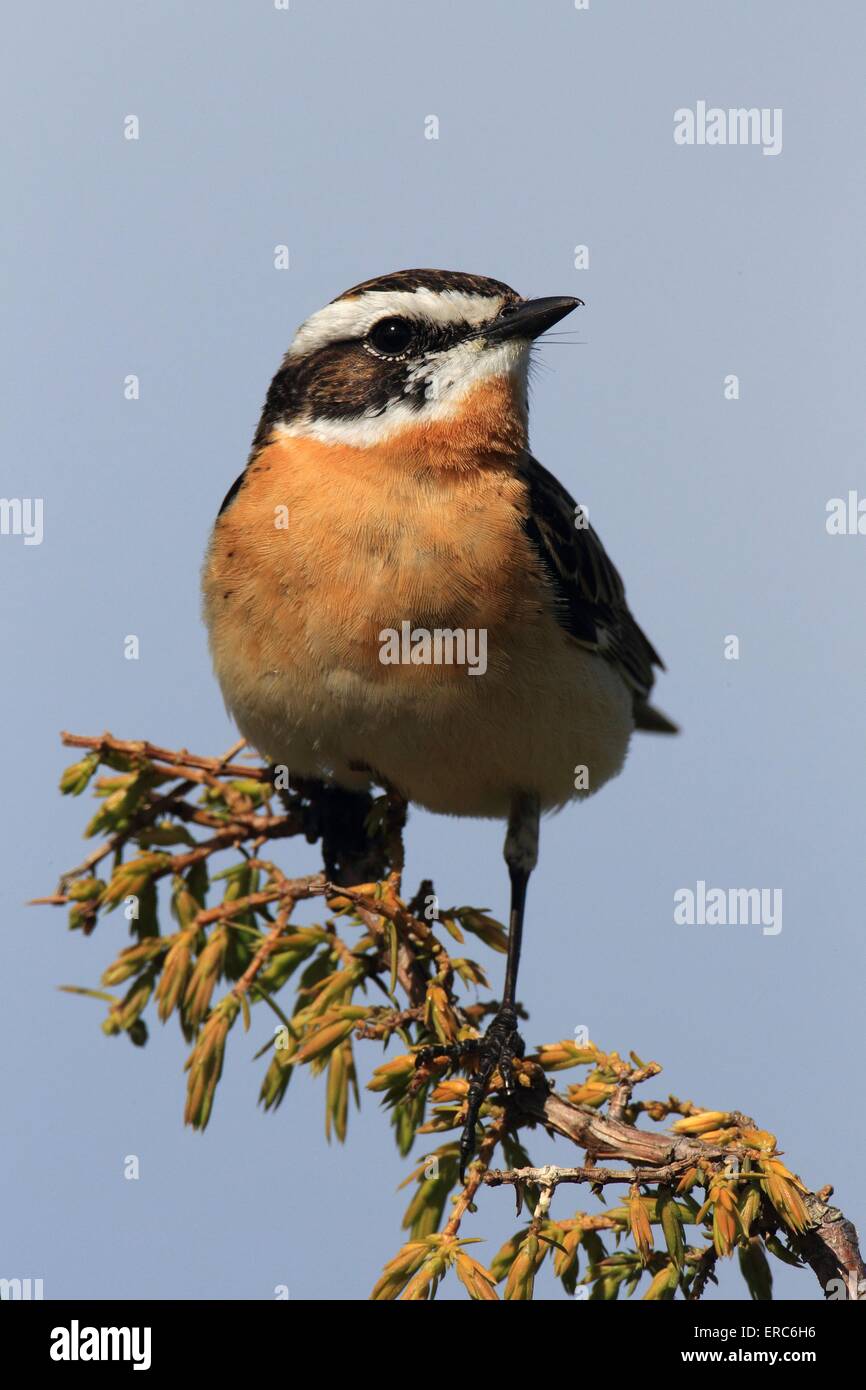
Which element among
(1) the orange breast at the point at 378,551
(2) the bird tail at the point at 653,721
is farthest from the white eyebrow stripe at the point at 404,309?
(2) the bird tail at the point at 653,721

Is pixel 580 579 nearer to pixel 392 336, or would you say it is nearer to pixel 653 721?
pixel 392 336

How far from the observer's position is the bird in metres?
6.42

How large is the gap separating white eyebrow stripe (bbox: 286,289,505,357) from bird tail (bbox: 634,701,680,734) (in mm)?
3228

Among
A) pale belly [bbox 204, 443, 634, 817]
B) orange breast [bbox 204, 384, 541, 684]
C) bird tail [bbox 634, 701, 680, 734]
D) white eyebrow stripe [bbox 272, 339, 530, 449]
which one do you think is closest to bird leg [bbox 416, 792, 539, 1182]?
pale belly [bbox 204, 443, 634, 817]

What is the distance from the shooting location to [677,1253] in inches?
177

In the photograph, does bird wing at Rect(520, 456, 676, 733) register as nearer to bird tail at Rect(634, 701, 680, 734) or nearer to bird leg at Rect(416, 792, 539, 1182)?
bird tail at Rect(634, 701, 680, 734)

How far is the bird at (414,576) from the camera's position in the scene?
21.1 ft

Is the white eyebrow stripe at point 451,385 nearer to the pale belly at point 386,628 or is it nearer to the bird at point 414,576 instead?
the bird at point 414,576

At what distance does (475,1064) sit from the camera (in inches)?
205

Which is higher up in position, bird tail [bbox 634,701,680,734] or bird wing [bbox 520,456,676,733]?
bird wing [bbox 520,456,676,733]

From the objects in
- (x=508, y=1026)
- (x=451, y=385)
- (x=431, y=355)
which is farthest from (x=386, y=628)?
(x=508, y=1026)

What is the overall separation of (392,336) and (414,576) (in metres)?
1.20

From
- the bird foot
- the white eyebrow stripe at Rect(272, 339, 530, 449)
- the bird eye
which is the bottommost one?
the bird foot

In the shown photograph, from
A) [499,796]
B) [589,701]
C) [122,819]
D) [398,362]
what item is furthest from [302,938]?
[398,362]
